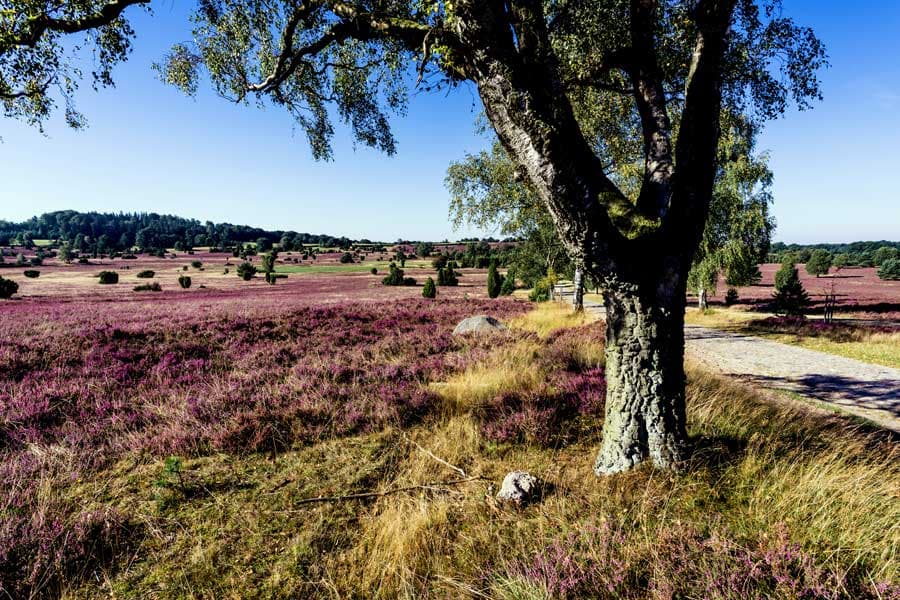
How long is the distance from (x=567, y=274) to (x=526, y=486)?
36.6 metres

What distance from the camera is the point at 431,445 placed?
5129mm

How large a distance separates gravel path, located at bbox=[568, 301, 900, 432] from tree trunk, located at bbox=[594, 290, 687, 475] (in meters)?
6.82

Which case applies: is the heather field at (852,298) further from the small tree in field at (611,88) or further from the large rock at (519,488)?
the large rock at (519,488)

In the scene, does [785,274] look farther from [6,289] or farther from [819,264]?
[6,289]

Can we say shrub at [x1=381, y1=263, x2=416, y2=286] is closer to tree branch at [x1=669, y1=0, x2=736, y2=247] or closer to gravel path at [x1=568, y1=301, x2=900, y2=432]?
gravel path at [x1=568, y1=301, x2=900, y2=432]

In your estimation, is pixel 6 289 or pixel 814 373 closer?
pixel 814 373

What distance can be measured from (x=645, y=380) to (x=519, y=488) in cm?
177

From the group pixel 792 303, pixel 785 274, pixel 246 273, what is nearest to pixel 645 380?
pixel 792 303

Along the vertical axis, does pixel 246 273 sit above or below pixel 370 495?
above

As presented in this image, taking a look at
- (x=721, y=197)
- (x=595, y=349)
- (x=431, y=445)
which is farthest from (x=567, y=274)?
(x=431, y=445)

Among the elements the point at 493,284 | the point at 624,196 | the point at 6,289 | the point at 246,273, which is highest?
the point at 624,196

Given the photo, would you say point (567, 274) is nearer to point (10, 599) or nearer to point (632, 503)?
point (632, 503)

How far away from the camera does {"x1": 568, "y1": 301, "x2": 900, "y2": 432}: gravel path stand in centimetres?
845

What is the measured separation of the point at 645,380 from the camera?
12.6ft
